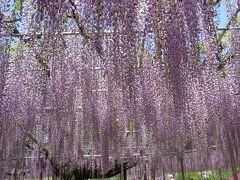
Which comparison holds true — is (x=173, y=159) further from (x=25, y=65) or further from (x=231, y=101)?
(x=25, y=65)

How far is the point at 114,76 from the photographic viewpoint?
5.00 metres

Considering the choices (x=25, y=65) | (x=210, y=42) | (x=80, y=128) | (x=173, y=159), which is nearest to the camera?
(x=210, y=42)

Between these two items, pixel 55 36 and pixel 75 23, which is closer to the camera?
pixel 55 36

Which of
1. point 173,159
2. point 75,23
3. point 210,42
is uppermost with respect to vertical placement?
point 75,23

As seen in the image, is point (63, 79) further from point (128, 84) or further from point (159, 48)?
point (159, 48)

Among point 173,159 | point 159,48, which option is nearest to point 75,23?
point 159,48

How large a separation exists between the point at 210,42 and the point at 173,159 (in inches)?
427

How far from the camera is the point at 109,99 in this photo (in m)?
7.23

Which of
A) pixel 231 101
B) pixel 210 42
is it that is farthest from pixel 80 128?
pixel 210 42

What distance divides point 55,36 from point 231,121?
5.82 meters

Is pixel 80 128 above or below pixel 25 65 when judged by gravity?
below

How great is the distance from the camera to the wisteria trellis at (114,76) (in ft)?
14.1

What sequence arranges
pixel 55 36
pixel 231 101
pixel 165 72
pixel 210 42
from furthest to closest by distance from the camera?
pixel 231 101 < pixel 210 42 < pixel 165 72 < pixel 55 36

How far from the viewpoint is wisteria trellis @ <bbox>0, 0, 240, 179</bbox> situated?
4.29m
